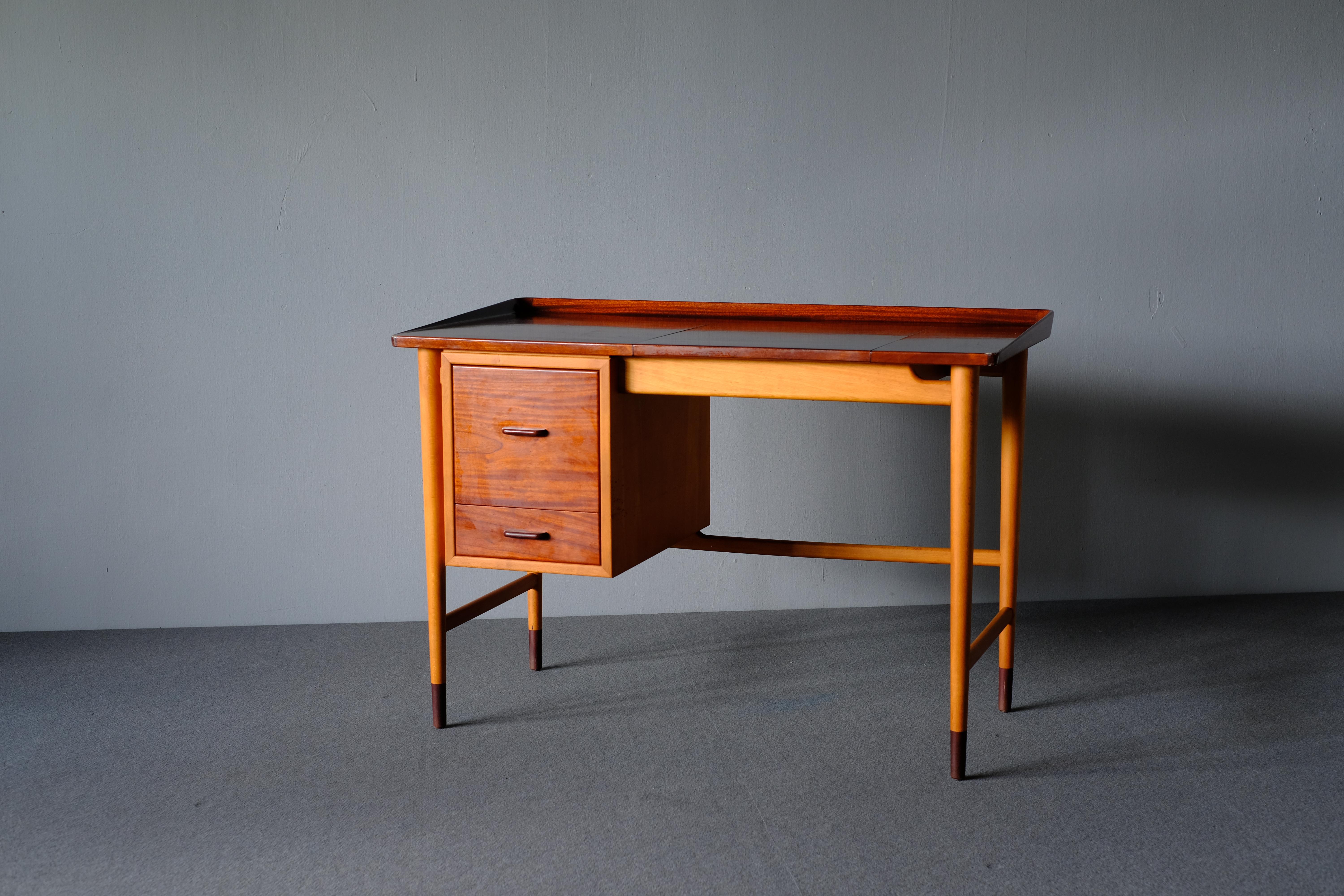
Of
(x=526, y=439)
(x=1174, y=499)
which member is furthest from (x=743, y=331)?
(x=1174, y=499)

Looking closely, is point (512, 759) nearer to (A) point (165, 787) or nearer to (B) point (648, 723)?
(B) point (648, 723)

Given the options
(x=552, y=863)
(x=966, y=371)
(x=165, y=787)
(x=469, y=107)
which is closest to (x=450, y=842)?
(x=552, y=863)

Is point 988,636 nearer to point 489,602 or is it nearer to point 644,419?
point 644,419

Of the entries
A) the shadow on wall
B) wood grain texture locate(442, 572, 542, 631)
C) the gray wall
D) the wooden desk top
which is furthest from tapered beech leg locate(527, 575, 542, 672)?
the shadow on wall

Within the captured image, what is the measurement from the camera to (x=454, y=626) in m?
2.52

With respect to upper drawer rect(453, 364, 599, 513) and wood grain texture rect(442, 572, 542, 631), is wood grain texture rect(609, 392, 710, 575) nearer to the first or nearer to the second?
upper drawer rect(453, 364, 599, 513)

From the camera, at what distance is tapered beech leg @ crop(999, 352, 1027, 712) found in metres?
2.39

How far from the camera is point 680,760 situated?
2.22 meters

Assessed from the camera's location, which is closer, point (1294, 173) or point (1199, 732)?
point (1199, 732)

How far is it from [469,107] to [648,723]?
64.8 inches

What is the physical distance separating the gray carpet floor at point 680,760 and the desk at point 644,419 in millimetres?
205

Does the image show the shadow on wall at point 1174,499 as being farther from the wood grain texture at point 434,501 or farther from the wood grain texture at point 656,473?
the wood grain texture at point 434,501

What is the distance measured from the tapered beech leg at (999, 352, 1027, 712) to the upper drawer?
0.86 metres

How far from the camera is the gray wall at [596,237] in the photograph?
2982 mm
